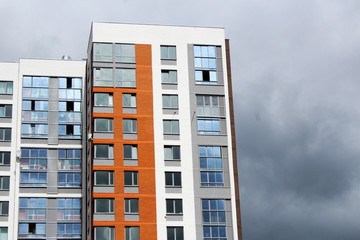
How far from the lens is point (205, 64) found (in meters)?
81.4

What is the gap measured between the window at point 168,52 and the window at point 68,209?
835 inches

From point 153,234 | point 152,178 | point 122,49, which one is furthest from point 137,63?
point 153,234

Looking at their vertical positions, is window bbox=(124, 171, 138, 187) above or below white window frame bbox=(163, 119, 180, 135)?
below

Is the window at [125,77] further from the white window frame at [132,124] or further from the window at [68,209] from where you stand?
the window at [68,209]

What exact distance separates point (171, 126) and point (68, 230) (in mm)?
18643

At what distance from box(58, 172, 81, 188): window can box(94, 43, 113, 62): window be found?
15.5m

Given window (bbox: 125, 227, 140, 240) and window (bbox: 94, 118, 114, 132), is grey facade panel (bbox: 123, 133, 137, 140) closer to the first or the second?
window (bbox: 94, 118, 114, 132)

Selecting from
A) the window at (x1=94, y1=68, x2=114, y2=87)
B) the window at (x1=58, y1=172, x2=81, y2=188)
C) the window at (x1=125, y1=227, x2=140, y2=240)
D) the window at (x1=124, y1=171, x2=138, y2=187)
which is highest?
the window at (x1=94, y1=68, x2=114, y2=87)

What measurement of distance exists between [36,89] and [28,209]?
51.9 ft

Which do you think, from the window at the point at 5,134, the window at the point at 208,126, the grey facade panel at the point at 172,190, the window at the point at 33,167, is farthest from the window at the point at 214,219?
the window at the point at 5,134

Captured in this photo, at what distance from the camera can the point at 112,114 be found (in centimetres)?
7769

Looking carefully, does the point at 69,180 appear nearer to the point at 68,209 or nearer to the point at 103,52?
the point at 68,209

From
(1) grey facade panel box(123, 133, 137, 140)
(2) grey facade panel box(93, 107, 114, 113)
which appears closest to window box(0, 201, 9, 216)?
(2) grey facade panel box(93, 107, 114, 113)

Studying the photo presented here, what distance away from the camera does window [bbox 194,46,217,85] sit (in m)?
80.6
